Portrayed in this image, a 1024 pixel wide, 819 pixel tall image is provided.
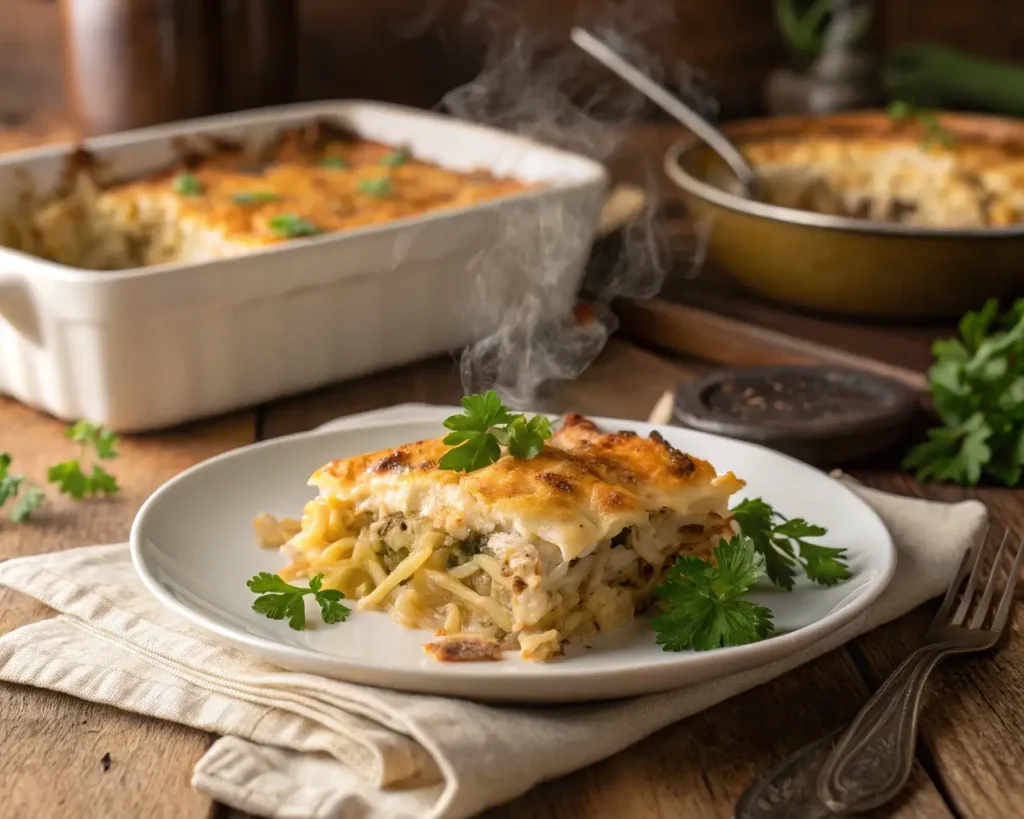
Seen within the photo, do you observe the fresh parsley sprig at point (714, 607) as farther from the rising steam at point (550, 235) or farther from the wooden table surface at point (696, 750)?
the rising steam at point (550, 235)

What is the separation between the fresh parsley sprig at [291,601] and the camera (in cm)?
187

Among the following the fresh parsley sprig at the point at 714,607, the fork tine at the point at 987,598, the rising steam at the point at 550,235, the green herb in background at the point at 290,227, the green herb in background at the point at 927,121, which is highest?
the fresh parsley sprig at the point at 714,607

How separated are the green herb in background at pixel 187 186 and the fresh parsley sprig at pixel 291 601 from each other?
1.75 metres

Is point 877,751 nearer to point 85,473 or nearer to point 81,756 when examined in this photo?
point 81,756

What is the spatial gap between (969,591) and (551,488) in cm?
66

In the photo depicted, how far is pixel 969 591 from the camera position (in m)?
2.08

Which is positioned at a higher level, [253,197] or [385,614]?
[385,614]

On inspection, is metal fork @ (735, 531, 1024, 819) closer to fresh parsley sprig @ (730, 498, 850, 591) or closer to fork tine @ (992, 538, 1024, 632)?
fork tine @ (992, 538, 1024, 632)

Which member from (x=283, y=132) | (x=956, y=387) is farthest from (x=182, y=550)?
(x=283, y=132)

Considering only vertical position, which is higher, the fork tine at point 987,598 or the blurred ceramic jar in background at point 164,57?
the fork tine at point 987,598

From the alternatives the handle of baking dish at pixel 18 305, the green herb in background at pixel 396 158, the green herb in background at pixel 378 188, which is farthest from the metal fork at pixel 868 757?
the green herb in background at pixel 396 158

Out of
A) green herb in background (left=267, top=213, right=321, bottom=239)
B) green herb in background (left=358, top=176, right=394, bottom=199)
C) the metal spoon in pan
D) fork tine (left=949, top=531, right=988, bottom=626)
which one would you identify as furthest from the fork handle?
the metal spoon in pan

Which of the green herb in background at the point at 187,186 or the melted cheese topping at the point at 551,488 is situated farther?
the green herb in background at the point at 187,186

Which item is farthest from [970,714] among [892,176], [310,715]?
[892,176]
